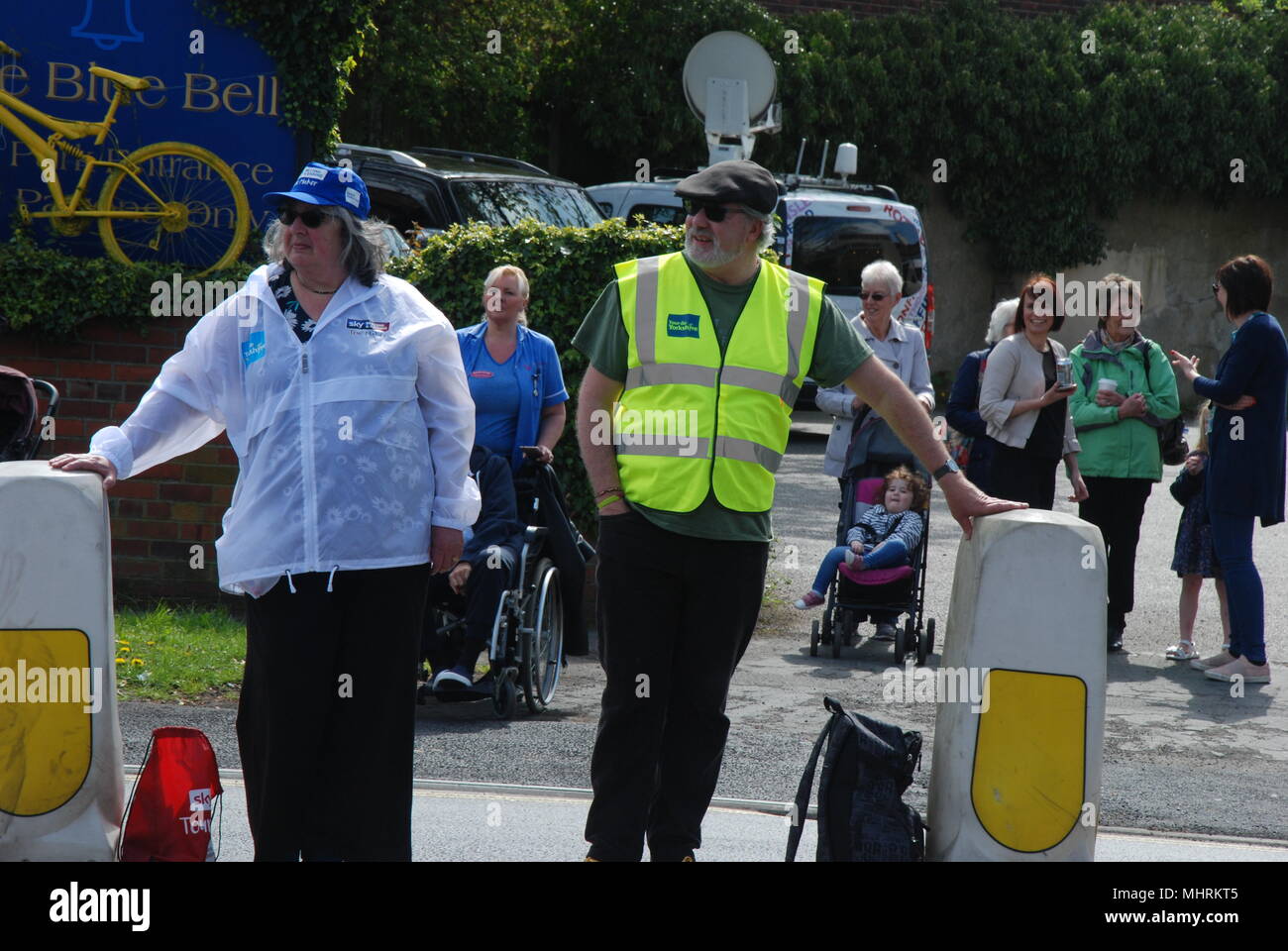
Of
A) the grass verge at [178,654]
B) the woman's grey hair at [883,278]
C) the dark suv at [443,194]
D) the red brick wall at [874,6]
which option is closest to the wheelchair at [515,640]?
the grass verge at [178,654]

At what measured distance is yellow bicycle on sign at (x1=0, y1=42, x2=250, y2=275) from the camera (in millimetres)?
8609

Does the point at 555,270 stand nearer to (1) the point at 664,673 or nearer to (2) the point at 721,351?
(2) the point at 721,351

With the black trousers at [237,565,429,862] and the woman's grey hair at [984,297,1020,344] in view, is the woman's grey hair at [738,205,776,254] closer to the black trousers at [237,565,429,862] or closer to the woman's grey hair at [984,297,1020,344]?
the black trousers at [237,565,429,862]

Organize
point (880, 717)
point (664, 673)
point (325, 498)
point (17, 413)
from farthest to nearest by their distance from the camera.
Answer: point (880, 717)
point (17, 413)
point (664, 673)
point (325, 498)

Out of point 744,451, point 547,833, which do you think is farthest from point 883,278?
point 744,451

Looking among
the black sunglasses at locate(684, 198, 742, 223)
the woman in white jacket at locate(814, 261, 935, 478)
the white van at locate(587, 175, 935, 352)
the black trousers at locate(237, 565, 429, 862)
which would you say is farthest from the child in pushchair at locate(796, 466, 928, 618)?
the white van at locate(587, 175, 935, 352)

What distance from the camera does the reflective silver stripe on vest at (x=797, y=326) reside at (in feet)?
14.2

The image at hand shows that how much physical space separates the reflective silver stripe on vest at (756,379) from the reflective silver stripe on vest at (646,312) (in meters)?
0.21

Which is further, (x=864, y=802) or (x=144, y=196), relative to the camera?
(x=144, y=196)

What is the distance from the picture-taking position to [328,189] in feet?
13.3

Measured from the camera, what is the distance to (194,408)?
4188mm

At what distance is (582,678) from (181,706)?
6.55ft

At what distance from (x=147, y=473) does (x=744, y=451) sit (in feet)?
16.9

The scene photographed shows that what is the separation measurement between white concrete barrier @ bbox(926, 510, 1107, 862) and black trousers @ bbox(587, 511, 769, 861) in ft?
2.14
